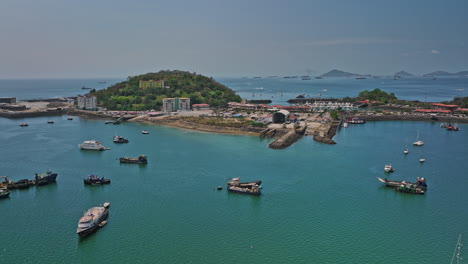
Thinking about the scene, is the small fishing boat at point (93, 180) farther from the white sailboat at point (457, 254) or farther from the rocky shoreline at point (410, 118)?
the rocky shoreline at point (410, 118)

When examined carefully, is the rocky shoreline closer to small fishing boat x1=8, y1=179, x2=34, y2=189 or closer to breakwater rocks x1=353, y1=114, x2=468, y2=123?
breakwater rocks x1=353, y1=114, x2=468, y2=123

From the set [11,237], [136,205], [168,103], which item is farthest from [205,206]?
[168,103]

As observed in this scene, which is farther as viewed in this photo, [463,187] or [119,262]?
[463,187]

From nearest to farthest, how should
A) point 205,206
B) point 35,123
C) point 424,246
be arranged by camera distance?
point 424,246 < point 205,206 < point 35,123

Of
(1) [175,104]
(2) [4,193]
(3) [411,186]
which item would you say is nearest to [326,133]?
(3) [411,186]

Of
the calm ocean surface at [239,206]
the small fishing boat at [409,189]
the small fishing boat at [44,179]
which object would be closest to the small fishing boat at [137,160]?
the calm ocean surface at [239,206]

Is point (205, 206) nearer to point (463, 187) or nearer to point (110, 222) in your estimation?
point (110, 222)
